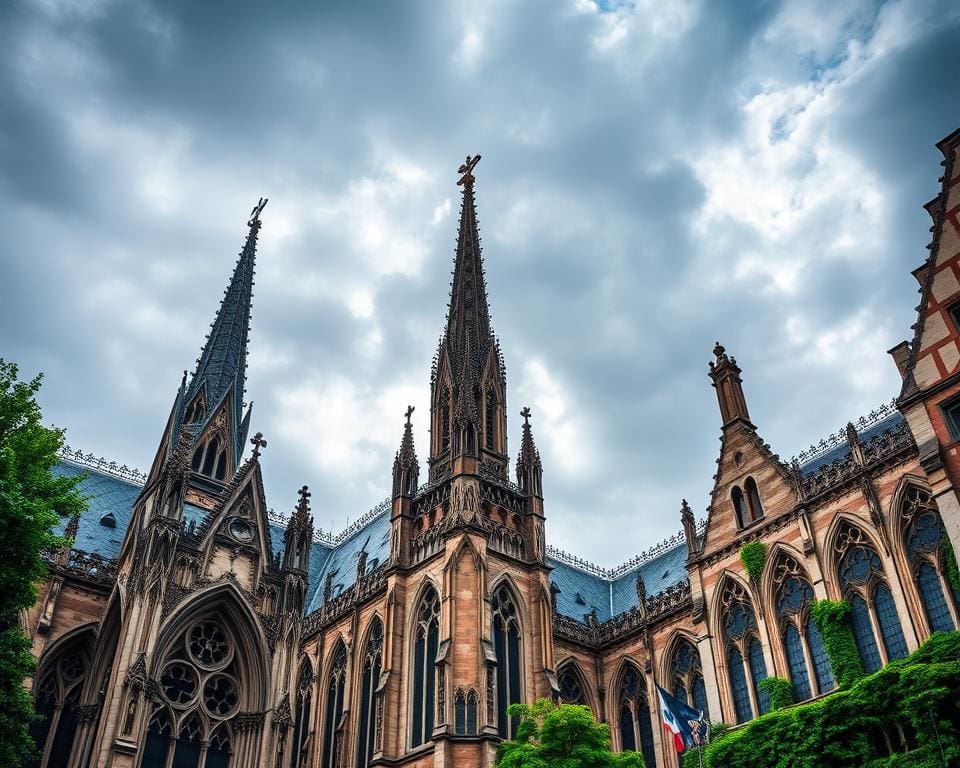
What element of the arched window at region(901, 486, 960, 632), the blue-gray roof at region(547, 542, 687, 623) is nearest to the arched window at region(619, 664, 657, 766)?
the blue-gray roof at region(547, 542, 687, 623)

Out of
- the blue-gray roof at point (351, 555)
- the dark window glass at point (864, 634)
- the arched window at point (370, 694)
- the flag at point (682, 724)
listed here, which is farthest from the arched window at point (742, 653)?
the blue-gray roof at point (351, 555)

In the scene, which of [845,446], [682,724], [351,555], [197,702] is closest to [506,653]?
[682,724]

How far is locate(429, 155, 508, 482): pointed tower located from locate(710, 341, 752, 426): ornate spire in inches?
460

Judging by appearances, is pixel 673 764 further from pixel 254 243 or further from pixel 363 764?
pixel 254 243

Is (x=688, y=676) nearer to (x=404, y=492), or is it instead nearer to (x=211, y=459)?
(x=404, y=492)

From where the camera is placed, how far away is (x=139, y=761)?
29516 millimetres

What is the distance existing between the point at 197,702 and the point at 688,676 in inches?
820

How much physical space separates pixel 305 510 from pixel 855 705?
22.8m

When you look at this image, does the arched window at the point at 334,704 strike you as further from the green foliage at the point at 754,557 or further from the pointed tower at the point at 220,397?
the green foliage at the point at 754,557

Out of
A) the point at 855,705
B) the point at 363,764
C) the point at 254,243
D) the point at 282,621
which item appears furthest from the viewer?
the point at 254,243

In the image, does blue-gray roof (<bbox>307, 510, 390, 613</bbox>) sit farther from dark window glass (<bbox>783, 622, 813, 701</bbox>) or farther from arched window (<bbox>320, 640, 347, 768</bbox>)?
dark window glass (<bbox>783, 622, 813, 701</bbox>)

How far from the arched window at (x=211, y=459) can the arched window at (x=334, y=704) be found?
431 inches

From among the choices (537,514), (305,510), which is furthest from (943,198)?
(305,510)

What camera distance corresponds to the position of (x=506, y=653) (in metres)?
37.2
